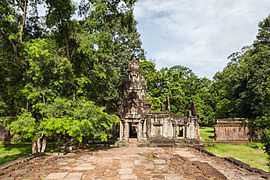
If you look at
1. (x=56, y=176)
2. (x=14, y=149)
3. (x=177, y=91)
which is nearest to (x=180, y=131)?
(x=14, y=149)

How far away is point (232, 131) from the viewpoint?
92.8ft

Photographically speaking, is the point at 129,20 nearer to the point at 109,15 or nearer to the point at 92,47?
the point at 109,15

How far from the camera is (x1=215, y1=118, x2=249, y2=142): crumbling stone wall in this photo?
28.1 metres

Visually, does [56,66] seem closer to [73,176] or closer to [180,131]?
[73,176]

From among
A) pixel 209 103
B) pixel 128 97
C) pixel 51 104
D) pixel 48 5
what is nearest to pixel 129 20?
pixel 48 5

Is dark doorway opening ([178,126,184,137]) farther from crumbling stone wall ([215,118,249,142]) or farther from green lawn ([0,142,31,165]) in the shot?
green lawn ([0,142,31,165])

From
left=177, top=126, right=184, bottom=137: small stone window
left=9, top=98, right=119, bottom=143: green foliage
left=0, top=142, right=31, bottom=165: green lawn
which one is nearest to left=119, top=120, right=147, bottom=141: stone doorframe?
left=177, top=126, right=184, bottom=137: small stone window

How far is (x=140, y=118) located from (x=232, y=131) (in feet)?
33.2

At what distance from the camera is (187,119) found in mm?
25344

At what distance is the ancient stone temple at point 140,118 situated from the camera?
2334 cm

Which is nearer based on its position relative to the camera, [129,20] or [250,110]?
[129,20]

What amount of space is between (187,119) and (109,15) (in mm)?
13010

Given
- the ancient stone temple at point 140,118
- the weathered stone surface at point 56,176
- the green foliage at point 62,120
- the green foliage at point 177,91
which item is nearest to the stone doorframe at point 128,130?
the ancient stone temple at point 140,118

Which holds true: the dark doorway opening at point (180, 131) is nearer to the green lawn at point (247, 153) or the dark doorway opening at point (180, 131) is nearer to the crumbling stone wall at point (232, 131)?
the green lawn at point (247, 153)
